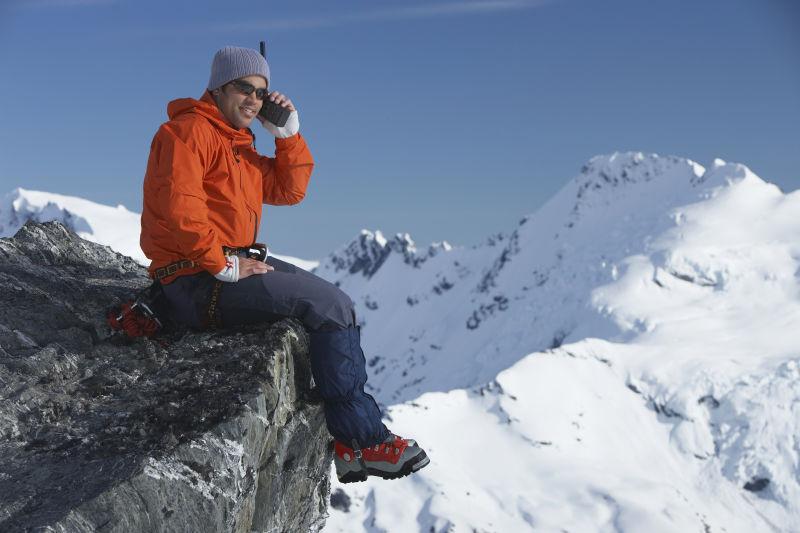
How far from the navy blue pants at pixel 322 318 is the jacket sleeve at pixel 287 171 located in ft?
5.96

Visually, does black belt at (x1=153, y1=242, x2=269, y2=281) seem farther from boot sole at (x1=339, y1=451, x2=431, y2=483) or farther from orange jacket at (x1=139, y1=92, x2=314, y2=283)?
boot sole at (x1=339, y1=451, x2=431, y2=483)

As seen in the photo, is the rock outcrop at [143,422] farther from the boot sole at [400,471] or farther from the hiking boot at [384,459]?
the boot sole at [400,471]

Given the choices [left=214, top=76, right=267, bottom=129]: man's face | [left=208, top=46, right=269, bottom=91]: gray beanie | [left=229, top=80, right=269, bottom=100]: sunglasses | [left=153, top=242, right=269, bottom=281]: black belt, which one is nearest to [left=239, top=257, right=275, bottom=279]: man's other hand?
[left=153, top=242, right=269, bottom=281]: black belt

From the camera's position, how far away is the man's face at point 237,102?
8.62 m

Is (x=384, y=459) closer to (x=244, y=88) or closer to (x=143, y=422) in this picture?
(x=143, y=422)

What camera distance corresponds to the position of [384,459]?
8.15 metres

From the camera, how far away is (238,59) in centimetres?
847

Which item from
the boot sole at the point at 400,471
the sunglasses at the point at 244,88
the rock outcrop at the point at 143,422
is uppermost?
the sunglasses at the point at 244,88

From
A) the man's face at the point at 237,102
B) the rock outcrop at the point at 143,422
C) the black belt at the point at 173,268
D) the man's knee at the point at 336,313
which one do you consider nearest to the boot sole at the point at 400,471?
the rock outcrop at the point at 143,422

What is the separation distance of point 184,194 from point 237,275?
1030 millimetres

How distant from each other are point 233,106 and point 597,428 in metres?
193

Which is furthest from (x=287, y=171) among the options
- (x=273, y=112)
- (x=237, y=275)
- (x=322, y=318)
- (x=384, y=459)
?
(x=384, y=459)

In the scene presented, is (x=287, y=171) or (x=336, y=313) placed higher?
(x=287, y=171)

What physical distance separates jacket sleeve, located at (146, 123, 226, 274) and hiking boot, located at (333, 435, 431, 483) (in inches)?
100
